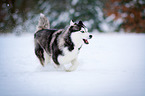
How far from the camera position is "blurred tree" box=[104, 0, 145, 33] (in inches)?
483

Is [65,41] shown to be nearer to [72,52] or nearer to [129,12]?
[72,52]

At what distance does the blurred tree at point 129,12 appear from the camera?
12266mm

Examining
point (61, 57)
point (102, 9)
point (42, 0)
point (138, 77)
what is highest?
point (42, 0)

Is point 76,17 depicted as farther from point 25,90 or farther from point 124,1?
point 25,90

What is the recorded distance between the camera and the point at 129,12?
1273 centimetres

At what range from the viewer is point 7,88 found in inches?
87.3

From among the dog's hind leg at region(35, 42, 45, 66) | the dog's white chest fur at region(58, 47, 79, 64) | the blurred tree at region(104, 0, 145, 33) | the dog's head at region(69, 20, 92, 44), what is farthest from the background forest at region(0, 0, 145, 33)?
the dog's head at region(69, 20, 92, 44)

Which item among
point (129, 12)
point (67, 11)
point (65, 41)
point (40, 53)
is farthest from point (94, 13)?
point (65, 41)

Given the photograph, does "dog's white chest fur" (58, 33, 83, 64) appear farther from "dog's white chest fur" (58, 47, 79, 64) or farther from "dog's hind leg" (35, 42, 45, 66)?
"dog's hind leg" (35, 42, 45, 66)

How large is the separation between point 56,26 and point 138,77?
11.3 metres

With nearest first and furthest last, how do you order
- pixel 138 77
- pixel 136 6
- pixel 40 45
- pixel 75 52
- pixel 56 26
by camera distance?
pixel 138 77 < pixel 75 52 < pixel 40 45 < pixel 136 6 < pixel 56 26

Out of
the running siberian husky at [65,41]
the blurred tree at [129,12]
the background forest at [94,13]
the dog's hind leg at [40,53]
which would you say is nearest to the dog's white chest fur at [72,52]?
the running siberian husky at [65,41]

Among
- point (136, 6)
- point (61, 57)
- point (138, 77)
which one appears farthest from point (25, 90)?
point (136, 6)

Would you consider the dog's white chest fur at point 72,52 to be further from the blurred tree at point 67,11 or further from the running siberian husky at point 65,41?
the blurred tree at point 67,11
